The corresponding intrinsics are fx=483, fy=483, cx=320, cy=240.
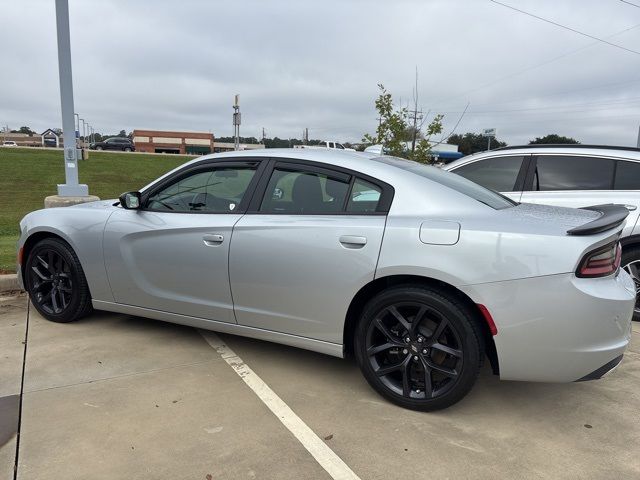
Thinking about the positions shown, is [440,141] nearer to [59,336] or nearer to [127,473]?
[59,336]

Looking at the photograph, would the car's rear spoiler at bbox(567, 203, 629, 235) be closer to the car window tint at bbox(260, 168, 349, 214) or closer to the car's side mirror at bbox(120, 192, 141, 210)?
the car window tint at bbox(260, 168, 349, 214)

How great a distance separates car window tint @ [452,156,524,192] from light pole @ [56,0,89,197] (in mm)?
5561

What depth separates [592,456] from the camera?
8.46 feet

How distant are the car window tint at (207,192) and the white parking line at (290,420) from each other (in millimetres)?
1127

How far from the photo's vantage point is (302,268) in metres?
3.14

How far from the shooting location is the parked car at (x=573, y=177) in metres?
4.61

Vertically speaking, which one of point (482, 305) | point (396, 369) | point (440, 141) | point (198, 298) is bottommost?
point (396, 369)

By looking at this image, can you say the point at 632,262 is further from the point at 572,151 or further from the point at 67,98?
the point at 67,98

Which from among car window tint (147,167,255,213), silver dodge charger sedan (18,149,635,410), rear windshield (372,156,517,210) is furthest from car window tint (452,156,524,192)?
car window tint (147,167,255,213)

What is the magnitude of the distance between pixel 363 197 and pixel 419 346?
0.99 metres

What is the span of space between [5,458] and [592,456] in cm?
306

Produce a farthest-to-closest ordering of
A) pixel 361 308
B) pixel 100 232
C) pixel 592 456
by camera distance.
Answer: pixel 100 232 < pixel 361 308 < pixel 592 456

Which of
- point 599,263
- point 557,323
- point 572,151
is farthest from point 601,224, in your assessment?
point 572,151

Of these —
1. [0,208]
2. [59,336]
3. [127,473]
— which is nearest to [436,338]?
[127,473]
